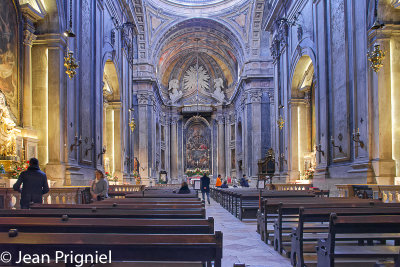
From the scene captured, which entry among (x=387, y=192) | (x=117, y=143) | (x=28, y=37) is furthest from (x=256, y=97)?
(x=387, y=192)

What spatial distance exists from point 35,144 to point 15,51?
101 inches

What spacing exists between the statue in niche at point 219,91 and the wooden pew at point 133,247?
39800mm

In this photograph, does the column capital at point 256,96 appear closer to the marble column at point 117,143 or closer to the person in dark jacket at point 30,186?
the marble column at point 117,143

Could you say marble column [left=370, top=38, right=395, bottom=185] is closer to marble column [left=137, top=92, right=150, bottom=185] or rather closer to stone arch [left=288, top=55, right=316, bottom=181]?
stone arch [left=288, top=55, right=316, bottom=181]

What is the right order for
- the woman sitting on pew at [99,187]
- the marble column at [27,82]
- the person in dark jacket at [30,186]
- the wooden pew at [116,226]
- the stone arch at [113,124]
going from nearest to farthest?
the wooden pew at [116,226]
the person in dark jacket at [30,186]
the woman sitting on pew at [99,187]
the marble column at [27,82]
the stone arch at [113,124]

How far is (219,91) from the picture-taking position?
42.1 meters

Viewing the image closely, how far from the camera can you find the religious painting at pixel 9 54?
410 inches

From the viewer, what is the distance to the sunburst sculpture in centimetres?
4288

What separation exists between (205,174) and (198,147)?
2599cm

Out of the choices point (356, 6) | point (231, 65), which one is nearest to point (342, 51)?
point (356, 6)

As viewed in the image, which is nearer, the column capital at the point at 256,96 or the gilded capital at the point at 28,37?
the gilded capital at the point at 28,37

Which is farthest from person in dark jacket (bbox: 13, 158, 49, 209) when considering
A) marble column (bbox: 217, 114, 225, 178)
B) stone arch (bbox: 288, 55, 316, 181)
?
marble column (bbox: 217, 114, 225, 178)

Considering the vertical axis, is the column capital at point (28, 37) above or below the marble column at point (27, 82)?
above

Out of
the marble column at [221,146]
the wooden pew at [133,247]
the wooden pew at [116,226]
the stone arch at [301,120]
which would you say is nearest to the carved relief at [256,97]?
the marble column at [221,146]
